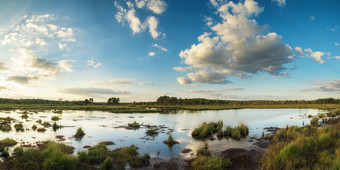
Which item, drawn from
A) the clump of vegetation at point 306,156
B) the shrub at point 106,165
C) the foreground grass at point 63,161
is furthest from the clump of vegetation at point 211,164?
the shrub at point 106,165

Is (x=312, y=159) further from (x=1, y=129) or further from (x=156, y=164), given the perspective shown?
(x=1, y=129)

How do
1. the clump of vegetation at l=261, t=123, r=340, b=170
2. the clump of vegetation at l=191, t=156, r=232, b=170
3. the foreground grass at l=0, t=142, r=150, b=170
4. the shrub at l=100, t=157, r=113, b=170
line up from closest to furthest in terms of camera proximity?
the clump of vegetation at l=261, t=123, r=340, b=170, the foreground grass at l=0, t=142, r=150, b=170, the shrub at l=100, t=157, r=113, b=170, the clump of vegetation at l=191, t=156, r=232, b=170

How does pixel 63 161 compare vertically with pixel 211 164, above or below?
above

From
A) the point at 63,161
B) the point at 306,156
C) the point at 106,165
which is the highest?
the point at 306,156

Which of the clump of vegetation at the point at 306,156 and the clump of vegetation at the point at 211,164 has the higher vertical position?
the clump of vegetation at the point at 306,156

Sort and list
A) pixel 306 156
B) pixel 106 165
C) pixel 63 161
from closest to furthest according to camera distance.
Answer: pixel 63 161
pixel 106 165
pixel 306 156

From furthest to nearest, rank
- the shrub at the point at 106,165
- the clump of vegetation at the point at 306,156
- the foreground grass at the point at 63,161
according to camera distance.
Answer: the shrub at the point at 106,165 < the foreground grass at the point at 63,161 < the clump of vegetation at the point at 306,156

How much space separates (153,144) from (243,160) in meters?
9.99

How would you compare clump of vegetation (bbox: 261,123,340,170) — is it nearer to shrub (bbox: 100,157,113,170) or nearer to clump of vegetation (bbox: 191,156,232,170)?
clump of vegetation (bbox: 191,156,232,170)

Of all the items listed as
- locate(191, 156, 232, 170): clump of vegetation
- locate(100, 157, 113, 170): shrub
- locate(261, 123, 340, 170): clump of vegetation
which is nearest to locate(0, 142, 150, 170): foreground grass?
locate(100, 157, 113, 170): shrub

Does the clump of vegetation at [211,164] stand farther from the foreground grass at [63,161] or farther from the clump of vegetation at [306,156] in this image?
the foreground grass at [63,161]

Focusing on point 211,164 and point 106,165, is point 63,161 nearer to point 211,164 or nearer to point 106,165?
point 106,165

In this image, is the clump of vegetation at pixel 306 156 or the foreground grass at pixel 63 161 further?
the foreground grass at pixel 63 161

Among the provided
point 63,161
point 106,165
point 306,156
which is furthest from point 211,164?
point 63,161
